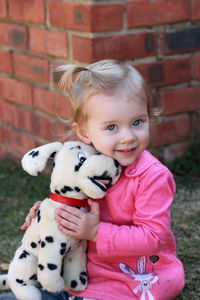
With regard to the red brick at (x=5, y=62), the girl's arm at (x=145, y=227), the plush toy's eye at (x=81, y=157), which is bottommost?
the red brick at (x=5, y=62)

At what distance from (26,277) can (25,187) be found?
1363 millimetres

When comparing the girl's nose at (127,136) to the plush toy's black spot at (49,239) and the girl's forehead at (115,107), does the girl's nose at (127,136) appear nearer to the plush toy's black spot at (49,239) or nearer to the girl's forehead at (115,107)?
the girl's forehead at (115,107)

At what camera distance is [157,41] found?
9.73 feet

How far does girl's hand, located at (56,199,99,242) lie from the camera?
186 centimetres

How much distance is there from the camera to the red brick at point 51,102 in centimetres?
304

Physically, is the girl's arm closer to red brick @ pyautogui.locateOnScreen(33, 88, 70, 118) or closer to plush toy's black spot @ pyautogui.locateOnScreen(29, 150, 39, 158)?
plush toy's black spot @ pyautogui.locateOnScreen(29, 150, 39, 158)

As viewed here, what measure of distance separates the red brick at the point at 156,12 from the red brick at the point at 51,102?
538 mm

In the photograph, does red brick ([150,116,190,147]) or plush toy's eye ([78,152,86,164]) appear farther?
red brick ([150,116,190,147])

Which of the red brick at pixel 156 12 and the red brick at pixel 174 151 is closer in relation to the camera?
the red brick at pixel 156 12

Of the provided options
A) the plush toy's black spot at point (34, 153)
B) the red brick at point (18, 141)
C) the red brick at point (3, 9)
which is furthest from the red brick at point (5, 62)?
the plush toy's black spot at point (34, 153)

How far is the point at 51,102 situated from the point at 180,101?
0.70 m

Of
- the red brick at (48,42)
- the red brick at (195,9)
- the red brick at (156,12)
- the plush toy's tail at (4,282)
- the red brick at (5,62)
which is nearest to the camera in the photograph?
the plush toy's tail at (4,282)

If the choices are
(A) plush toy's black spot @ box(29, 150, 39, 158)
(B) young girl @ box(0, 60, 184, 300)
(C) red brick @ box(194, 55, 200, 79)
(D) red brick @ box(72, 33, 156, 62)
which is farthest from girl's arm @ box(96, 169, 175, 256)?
(C) red brick @ box(194, 55, 200, 79)

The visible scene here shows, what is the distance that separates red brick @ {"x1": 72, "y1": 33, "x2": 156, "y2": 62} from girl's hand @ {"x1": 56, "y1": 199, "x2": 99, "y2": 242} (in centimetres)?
108
